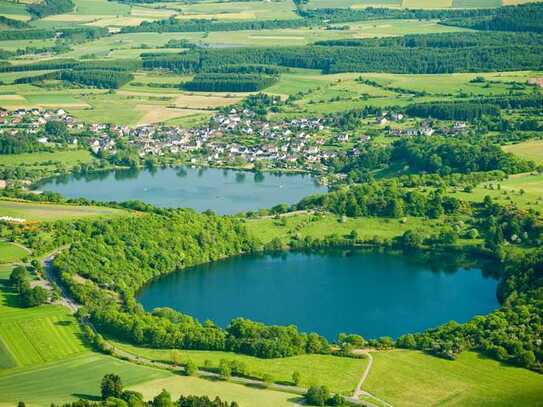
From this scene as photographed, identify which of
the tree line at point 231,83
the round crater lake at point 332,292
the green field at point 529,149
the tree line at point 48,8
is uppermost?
the tree line at point 48,8

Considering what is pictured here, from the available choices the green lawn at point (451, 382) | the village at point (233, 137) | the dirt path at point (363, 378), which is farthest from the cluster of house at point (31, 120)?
the green lawn at point (451, 382)

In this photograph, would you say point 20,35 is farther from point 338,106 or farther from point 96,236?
point 96,236

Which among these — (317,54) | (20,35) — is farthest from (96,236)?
(20,35)

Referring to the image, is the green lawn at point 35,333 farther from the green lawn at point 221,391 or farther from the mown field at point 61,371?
the green lawn at point 221,391

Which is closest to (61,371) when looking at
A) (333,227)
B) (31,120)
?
(333,227)

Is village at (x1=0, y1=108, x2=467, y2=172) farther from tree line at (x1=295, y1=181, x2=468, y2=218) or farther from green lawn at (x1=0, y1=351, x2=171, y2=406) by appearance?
green lawn at (x1=0, y1=351, x2=171, y2=406)

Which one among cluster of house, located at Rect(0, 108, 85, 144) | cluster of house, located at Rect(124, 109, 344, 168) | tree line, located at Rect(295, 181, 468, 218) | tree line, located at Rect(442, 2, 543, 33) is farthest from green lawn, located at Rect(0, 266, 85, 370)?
tree line, located at Rect(442, 2, 543, 33)

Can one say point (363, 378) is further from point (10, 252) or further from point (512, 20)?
point (512, 20)
